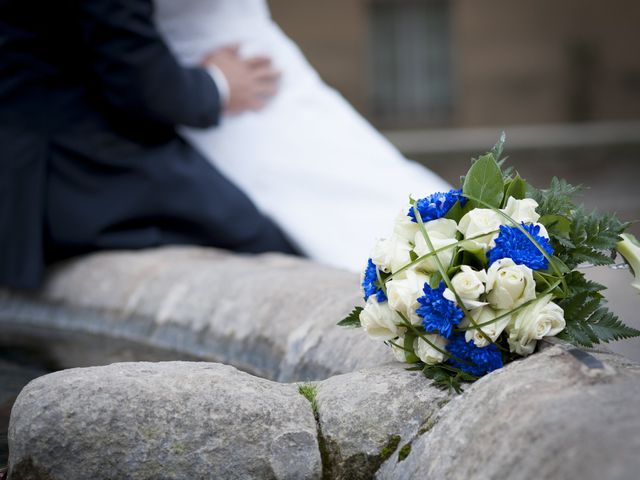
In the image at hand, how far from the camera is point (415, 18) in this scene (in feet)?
54.5

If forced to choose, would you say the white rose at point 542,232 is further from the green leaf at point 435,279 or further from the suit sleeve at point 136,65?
the suit sleeve at point 136,65

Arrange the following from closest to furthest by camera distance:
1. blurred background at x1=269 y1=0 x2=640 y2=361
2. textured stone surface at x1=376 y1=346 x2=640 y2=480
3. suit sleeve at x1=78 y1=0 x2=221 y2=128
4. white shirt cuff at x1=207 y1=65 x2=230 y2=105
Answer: textured stone surface at x1=376 y1=346 x2=640 y2=480 < suit sleeve at x1=78 y1=0 x2=221 y2=128 < white shirt cuff at x1=207 y1=65 x2=230 y2=105 < blurred background at x1=269 y1=0 x2=640 y2=361

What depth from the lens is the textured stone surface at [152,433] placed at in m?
1.71

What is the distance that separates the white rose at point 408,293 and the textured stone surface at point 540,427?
18 cm

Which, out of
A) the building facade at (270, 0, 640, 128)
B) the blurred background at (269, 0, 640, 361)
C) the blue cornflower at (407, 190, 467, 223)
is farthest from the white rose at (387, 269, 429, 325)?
the building facade at (270, 0, 640, 128)

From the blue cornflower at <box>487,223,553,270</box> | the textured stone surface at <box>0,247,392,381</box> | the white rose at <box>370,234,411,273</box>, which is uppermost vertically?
the blue cornflower at <box>487,223,553,270</box>

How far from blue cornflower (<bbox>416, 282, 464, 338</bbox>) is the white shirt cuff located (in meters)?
1.98

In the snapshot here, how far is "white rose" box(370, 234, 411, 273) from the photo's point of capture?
1.91 m

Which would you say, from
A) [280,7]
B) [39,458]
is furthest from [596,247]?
[280,7]

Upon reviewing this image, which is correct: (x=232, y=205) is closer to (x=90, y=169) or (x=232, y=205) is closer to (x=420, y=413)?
(x=90, y=169)

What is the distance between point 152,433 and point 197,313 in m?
1.20

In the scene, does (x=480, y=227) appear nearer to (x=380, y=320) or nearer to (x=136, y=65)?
(x=380, y=320)

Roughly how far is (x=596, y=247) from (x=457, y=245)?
0.25 meters

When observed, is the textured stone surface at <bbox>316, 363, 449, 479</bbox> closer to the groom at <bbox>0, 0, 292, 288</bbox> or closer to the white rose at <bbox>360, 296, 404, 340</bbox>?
the white rose at <bbox>360, 296, 404, 340</bbox>
